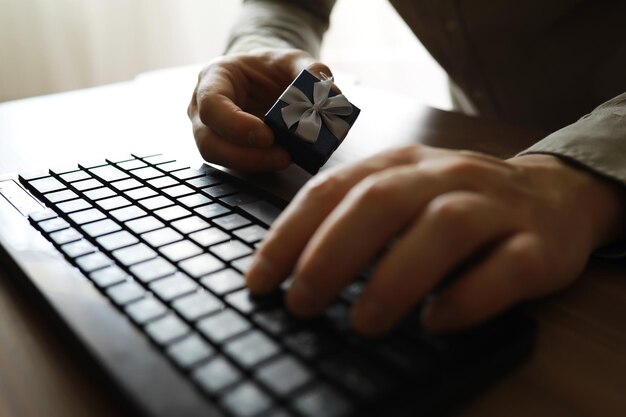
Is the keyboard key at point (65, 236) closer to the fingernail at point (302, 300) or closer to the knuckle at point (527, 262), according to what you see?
the fingernail at point (302, 300)

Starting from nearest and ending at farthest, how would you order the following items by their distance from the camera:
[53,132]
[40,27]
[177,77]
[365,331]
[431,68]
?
[365,331] < [53,132] < [177,77] < [40,27] < [431,68]

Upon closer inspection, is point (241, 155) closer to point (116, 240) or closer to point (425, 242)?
point (116, 240)

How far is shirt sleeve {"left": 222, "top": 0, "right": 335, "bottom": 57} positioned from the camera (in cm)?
96

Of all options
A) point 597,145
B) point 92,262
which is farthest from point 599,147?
point 92,262

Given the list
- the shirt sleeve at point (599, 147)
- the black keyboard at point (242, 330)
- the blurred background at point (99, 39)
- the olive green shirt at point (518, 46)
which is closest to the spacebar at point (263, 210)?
the black keyboard at point (242, 330)

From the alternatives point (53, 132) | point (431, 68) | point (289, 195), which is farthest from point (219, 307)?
point (431, 68)

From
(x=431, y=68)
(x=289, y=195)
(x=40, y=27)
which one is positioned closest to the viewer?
(x=289, y=195)

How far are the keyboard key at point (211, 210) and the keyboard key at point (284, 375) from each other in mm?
188

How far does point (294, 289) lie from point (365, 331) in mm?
45

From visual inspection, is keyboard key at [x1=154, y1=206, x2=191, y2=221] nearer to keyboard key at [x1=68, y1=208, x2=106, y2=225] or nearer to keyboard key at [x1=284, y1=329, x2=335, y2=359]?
keyboard key at [x1=68, y1=208, x2=106, y2=225]

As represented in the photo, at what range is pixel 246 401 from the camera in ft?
A: 0.85

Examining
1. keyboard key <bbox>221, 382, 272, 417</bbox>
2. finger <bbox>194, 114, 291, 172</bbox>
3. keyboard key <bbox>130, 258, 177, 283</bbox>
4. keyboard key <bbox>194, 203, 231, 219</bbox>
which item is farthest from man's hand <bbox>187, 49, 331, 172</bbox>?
keyboard key <bbox>221, 382, 272, 417</bbox>

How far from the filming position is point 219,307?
1.07 ft

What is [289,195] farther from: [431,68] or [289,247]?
[431,68]
